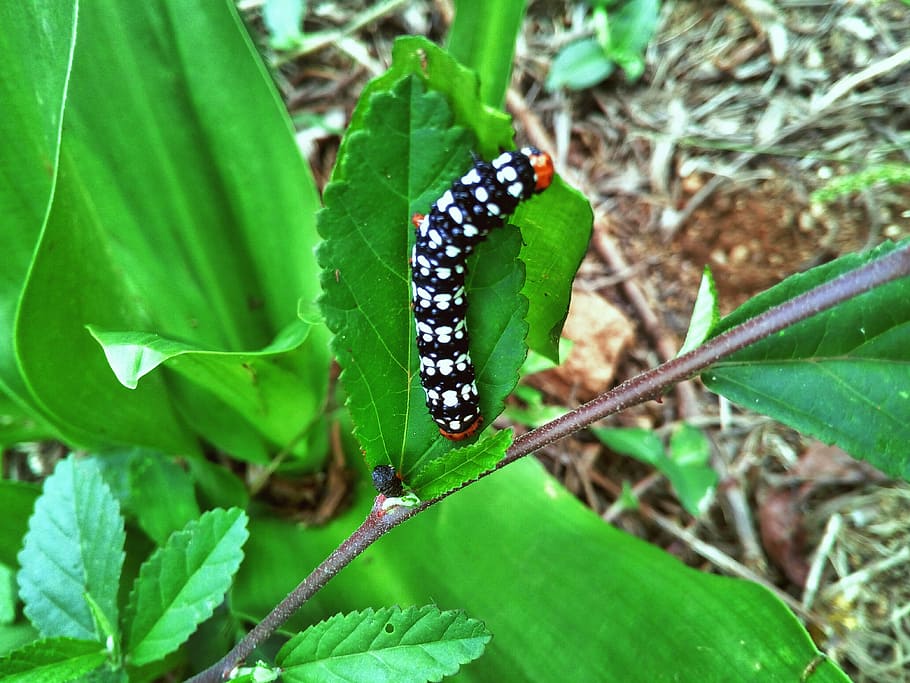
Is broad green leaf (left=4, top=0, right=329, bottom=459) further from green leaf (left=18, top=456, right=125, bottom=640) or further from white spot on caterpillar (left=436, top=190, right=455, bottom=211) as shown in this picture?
white spot on caterpillar (left=436, top=190, right=455, bottom=211)

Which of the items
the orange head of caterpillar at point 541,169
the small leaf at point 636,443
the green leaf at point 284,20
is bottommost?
the small leaf at point 636,443

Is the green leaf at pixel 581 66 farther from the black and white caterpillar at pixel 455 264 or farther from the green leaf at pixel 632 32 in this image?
the black and white caterpillar at pixel 455 264

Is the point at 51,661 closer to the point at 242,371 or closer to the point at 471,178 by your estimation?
the point at 242,371

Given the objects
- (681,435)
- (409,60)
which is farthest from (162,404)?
(681,435)

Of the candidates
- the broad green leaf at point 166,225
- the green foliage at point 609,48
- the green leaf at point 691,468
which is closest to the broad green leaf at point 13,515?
the broad green leaf at point 166,225

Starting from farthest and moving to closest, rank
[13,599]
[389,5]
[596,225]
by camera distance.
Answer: [389,5]
[596,225]
[13,599]

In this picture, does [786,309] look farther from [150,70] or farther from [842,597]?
[842,597]

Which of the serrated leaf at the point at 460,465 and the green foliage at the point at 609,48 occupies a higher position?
the green foliage at the point at 609,48
